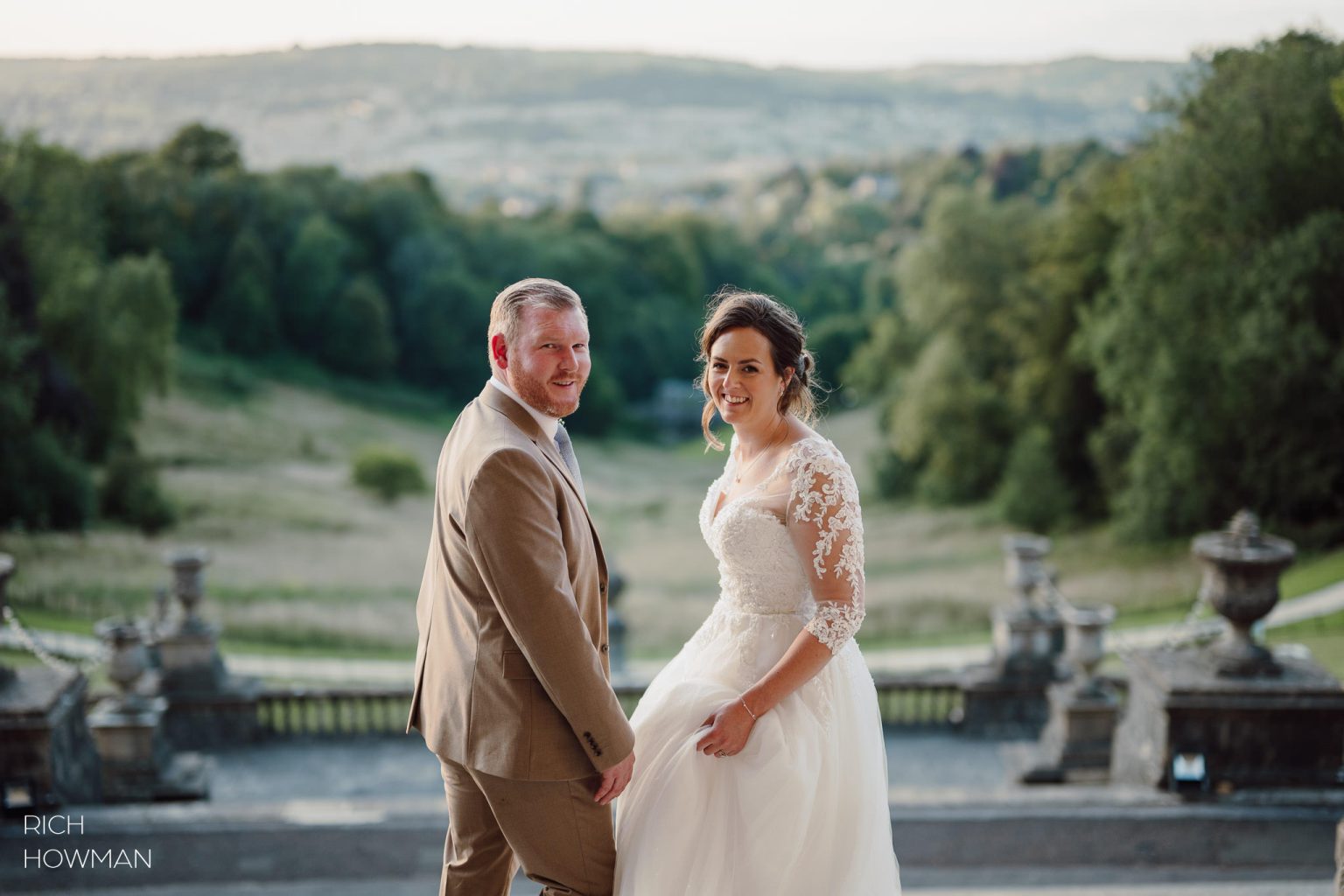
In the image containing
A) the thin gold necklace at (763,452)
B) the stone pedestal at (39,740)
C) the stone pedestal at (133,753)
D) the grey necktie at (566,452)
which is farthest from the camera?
the stone pedestal at (133,753)

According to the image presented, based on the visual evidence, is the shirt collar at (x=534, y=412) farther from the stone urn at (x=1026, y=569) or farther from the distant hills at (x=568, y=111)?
the distant hills at (x=568, y=111)

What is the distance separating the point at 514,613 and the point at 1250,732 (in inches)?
152

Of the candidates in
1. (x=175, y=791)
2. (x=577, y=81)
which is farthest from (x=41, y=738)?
(x=577, y=81)

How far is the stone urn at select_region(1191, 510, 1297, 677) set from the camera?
4.97m

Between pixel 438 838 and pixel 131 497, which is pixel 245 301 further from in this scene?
pixel 438 838

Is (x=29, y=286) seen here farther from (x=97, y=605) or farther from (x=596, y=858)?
(x=596, y=858)

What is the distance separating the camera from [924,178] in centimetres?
4216

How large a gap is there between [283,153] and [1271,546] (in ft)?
107

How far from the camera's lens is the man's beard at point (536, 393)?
2.67 metres

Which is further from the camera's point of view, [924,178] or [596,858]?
[924,178]

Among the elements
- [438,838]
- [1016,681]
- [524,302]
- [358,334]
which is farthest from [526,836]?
[358,334]

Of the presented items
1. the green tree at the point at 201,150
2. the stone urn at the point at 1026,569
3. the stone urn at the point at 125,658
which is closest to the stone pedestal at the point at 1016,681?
the stone urn at the point at 1026,569

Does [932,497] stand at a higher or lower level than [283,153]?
lower

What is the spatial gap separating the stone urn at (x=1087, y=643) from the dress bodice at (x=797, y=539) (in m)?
4.10
